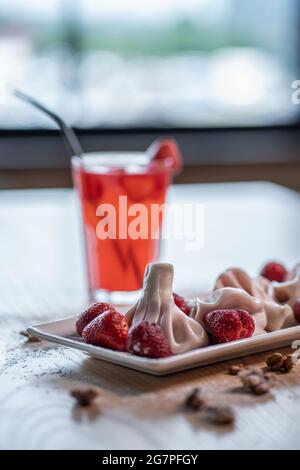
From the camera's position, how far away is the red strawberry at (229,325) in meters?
0.95

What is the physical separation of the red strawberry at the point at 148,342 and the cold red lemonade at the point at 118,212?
40cm

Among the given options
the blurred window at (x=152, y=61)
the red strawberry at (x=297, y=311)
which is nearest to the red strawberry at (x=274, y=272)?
the red strawberry at (x=297, y=311)

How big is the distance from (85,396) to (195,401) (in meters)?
0.10

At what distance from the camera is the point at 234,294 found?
102 cm

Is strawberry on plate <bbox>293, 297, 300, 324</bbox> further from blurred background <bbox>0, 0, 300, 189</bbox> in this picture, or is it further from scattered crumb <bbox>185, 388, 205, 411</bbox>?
blurred background <bbox>0, 0, 300, 189</bbox>

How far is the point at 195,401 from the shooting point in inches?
32.2

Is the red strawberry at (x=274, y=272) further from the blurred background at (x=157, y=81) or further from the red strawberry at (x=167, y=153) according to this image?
the blurred background at (x=157, y=81)

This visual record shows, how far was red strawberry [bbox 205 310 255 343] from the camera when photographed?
948 mm

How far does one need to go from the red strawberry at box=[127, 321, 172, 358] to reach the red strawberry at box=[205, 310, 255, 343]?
68mm

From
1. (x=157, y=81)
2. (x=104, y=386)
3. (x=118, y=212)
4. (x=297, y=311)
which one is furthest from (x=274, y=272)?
(x=157, y=81)

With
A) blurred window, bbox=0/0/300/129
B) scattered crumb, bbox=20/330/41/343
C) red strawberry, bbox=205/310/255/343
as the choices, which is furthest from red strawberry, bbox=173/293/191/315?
blurred window, bbox=0/0/300/129

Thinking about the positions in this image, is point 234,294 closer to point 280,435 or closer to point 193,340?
point 193,340

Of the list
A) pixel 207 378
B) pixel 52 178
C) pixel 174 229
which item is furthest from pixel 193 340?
pixel 52 178

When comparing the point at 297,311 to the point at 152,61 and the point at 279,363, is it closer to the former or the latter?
the point at 279,363
